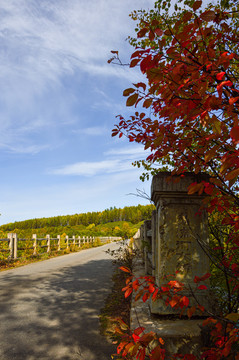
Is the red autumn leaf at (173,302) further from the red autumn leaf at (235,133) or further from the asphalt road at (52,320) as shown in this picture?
the asphalt road at (52,320)

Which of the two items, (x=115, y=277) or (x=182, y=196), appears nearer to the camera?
(x=182, y=196)

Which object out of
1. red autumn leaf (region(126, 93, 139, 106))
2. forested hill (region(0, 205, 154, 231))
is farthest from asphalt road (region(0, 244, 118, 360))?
forested hill (region(0, 205, 154, 231))

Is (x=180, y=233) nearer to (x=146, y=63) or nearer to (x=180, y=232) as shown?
(x=180, y=232)

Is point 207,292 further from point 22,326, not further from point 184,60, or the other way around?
point 22,326

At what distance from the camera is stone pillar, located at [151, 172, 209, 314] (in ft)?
8.04

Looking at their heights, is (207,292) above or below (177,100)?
below

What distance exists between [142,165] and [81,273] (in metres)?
4.71

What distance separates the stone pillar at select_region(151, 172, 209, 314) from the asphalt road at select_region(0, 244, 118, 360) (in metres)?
1.48

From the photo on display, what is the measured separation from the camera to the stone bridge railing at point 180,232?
2.45 metres

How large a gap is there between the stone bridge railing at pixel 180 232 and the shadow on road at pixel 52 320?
1490mm

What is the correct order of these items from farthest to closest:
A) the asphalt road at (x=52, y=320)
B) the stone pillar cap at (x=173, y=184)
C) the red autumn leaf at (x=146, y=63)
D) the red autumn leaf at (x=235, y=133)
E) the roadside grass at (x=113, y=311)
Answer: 1. the roadside grass at (x=113, y=311)
2. the asphalt road at (x=52, y=320)
3. the stone pillar cap at (x=173, y=184)
4. the red autumn leaf at (x=146, y=63)
5. the red autumn leaf at (x=235, y=133)

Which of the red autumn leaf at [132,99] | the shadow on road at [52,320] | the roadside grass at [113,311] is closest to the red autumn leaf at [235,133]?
the red autumn leaf at [132,99]

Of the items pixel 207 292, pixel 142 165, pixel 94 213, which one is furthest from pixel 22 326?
pixel 94 213

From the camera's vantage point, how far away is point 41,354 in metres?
3.01
